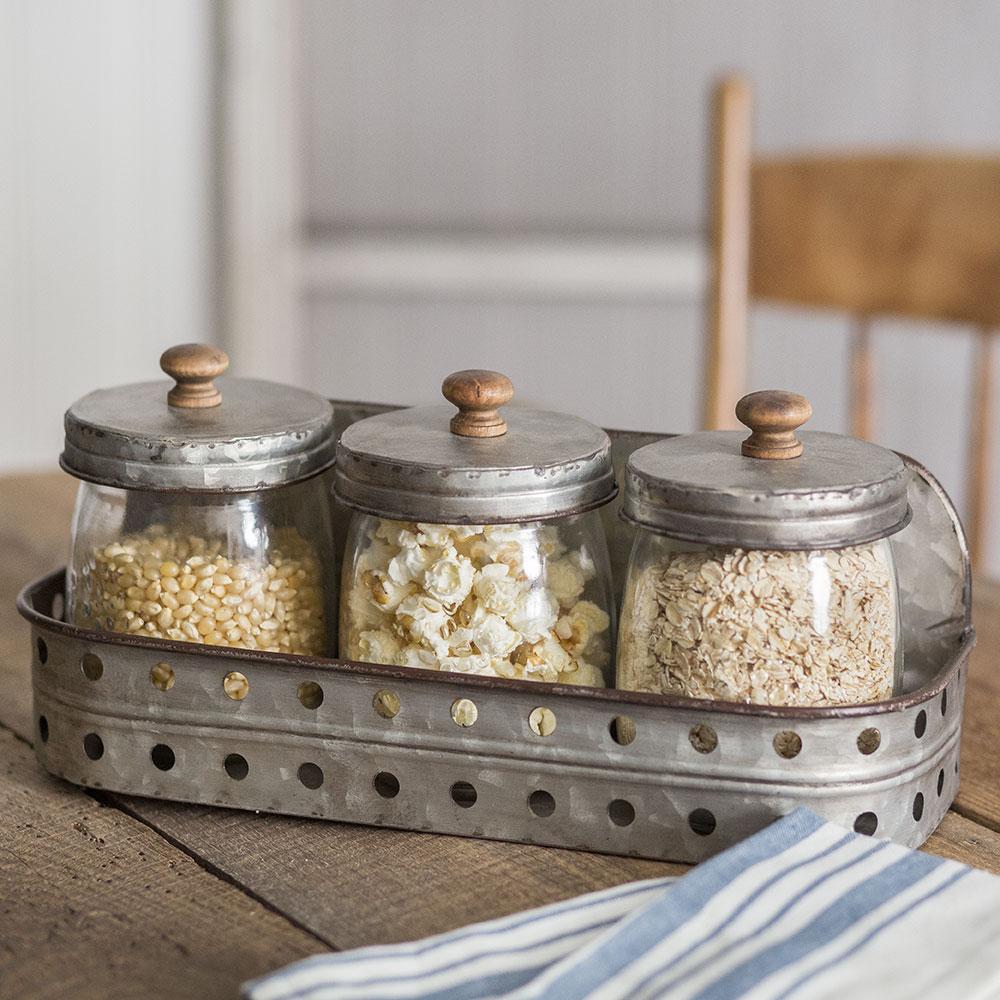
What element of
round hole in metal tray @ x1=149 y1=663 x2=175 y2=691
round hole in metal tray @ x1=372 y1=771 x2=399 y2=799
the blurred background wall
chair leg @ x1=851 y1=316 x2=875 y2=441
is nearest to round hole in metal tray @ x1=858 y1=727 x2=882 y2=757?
round hole in metal tray @ x1=372 y1=771 x2=399 y2=799

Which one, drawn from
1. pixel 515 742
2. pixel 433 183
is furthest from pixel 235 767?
pixel 433 183

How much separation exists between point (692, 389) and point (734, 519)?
6.12ft

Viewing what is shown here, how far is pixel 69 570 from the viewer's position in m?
0.70

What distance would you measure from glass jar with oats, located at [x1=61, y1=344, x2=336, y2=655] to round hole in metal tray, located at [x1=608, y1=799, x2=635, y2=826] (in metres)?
0.17

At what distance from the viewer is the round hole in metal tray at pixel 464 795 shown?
0.62m

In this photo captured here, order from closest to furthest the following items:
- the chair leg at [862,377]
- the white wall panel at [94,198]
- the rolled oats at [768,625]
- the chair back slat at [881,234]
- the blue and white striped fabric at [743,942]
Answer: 1. the blue and white striped fabric at [743,942]
2. the rolled oats at [768,625]
3. the chair back slat at [881,234]
4. the chair leg at [862,377]
5. the white wall panel at [94,198]

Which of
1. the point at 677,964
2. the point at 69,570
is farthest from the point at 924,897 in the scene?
the point at 69,570

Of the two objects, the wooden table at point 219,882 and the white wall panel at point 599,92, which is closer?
the wooden table at point 219,882

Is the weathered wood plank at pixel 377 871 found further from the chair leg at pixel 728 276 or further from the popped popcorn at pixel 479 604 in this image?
the chair leg at pixel 728 276

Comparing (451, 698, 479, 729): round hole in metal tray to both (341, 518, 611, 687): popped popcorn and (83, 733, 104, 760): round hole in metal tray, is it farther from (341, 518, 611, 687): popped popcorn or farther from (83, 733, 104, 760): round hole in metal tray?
(83, 733, 104, 760): round hole in metal tray

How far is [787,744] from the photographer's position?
22.6 inches

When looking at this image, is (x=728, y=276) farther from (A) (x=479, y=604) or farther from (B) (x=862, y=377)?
(A) (x=479, y=604)

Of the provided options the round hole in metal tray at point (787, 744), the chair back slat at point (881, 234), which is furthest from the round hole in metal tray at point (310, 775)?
the chair back slat at point (881, 234)

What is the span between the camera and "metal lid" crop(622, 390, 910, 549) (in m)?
0.56
